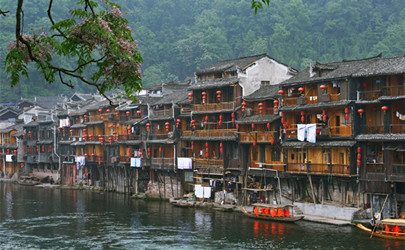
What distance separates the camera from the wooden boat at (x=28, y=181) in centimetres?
8944

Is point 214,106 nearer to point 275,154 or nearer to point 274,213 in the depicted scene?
point 275,154

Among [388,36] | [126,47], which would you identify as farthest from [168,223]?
[388,36]

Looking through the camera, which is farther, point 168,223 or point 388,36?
point 388,36

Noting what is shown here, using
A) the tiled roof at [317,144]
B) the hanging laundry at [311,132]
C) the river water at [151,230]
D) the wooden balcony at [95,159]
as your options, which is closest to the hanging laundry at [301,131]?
the hanging laundry at [311,132]

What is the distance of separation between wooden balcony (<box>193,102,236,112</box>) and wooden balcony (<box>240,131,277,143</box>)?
3729 mm

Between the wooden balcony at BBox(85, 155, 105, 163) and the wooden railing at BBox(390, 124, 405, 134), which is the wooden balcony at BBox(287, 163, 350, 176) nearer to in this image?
the wooden railing at BBox(390, 124, 405, 134)

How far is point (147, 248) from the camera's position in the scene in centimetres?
3841

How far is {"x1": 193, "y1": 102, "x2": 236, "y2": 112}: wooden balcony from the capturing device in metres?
57.0

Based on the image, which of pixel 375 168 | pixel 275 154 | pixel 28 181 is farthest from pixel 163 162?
pixel 28 181

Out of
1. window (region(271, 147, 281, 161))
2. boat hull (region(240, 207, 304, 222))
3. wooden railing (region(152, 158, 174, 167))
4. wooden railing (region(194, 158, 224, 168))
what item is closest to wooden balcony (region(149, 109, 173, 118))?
wooden railing (region(152, 158, 174, 167))

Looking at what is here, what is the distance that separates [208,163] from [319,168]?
1562cm

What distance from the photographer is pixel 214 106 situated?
192 feet

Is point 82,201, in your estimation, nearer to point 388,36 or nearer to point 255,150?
point 255,150

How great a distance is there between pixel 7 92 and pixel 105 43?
5042 inches
